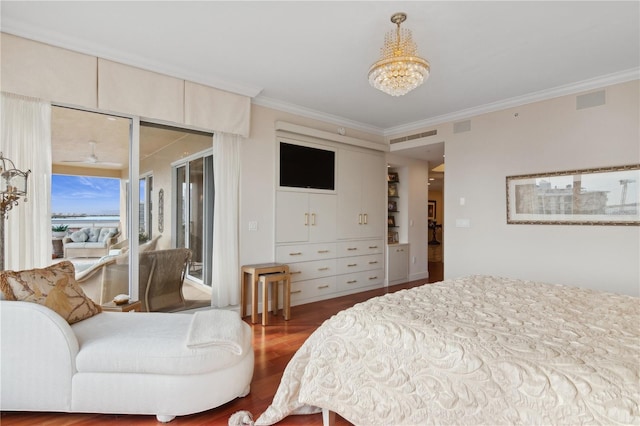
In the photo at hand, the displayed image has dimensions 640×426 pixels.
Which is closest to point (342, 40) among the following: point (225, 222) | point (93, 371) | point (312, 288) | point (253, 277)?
point (225, 222)

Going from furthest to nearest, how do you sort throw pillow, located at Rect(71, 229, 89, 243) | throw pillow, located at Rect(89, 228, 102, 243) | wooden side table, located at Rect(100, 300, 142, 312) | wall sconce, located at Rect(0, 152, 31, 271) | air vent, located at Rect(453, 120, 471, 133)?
air vent, located at Rect(453, 120, 471, 133)
throw pillow, located at Rect(89, 228, 102, 243)
throw pillow, located at Rect(71, 229, 89, 243)
wooden side table, located at Rect(100, 300, 142, 312)
wall sconce, located at Rect(0, 152, 31, 271)

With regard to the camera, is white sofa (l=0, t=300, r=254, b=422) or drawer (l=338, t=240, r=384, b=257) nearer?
white sofa (l=0, t=300, r=254, b=422)

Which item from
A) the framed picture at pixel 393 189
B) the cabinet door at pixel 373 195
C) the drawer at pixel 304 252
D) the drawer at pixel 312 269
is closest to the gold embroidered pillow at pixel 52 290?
the drawer at pixel 304 252

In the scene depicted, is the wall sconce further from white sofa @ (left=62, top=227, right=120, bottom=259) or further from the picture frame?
the picture frame

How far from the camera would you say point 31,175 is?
107 inches

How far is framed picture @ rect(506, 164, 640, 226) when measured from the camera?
10.9 feet

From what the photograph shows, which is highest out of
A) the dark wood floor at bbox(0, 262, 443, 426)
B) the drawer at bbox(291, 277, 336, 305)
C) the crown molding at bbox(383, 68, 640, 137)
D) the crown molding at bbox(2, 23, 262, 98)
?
the crown molding at bbox(2, 23, 262, 98)

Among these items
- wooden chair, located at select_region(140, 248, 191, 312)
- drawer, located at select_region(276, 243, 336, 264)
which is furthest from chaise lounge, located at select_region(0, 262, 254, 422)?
drawer, located at select_region(276, 243, 336, 264)

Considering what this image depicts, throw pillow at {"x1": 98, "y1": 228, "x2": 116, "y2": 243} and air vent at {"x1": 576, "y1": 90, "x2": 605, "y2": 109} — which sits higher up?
air vent at {"x1": 576, "y1": 90, "x2": 605, "y2": 109}

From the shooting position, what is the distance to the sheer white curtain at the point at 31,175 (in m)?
2.62

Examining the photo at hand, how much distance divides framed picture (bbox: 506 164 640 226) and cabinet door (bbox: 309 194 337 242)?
2390 millimetres

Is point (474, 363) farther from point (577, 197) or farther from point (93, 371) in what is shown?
point (577, 197)

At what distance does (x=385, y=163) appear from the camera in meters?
5.75

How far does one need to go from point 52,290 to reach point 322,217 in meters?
3.27
